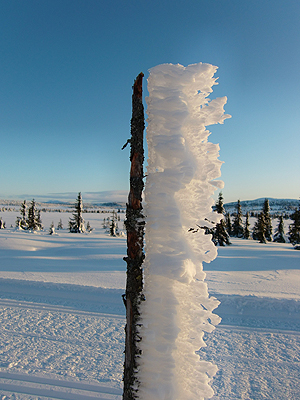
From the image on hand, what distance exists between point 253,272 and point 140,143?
10.3 meters

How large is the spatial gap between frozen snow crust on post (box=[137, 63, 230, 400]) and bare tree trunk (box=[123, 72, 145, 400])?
60 millimetres

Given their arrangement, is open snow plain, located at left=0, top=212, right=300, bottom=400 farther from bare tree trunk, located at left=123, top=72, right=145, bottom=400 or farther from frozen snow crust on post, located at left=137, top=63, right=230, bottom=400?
frozen snow crust on post, located at left=137, top=63, right=230, bottom=400

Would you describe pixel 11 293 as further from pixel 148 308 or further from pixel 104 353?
pixel 148 308

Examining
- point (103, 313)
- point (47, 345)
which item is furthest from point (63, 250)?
point (47, 345)

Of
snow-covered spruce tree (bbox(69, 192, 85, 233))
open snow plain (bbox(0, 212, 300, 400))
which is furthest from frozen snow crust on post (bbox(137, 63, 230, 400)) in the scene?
snow-covered spruce tree (bbox(69, 192, 85, 233))

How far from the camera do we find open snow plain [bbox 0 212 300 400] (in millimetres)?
3463

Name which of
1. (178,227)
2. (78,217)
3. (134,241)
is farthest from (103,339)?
(78,217)

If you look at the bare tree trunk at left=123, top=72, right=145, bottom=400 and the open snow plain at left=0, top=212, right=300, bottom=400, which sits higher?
the bare tree trunk at left=123, top=72, right=145, bottom=400

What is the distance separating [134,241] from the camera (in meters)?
1.65

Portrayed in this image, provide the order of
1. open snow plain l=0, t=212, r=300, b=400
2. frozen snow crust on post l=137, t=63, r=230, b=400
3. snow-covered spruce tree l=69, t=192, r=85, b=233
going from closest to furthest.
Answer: frozen snow crust on post l=137, t=63, r=230, b=400
open snow plain l=0, t=212, r=300, b=400
snow-covered spruce tree l=69, t=192, r=85, b=233

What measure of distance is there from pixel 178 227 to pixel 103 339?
426 cm

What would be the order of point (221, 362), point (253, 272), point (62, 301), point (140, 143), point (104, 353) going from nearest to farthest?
1. point (140, 143)
2. point (221, 362)
3. point (104, 353)
4. point (62, 301)
5. point (253, 272)

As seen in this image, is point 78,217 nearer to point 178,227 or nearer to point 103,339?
point 103,339

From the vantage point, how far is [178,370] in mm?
1495
